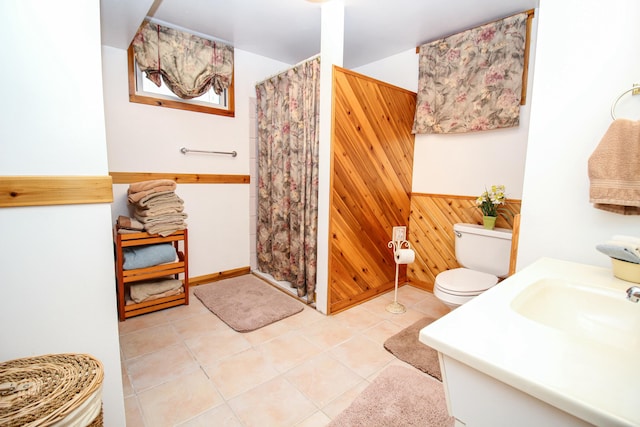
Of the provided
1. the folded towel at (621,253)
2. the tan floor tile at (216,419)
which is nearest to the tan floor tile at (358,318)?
the tan floor tile at (216,419)

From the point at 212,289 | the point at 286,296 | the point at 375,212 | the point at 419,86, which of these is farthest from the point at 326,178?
the point at 212,289

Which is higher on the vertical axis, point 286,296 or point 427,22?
point 427,22

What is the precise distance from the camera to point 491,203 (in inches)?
87.4

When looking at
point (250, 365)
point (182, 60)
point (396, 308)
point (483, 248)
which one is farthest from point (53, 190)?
point (483, 248)

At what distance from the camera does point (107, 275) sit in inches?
43.3

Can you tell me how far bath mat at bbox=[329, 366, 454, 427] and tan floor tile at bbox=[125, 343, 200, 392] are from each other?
0.92 m

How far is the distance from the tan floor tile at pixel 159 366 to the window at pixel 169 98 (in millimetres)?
1967

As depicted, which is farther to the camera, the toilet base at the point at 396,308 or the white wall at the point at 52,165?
the toilet base at the point at 396,308

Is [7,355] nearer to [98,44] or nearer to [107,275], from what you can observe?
[107,275]

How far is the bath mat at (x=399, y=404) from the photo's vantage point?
1305 millimetres

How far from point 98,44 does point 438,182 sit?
2.52m

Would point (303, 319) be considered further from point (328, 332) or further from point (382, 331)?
point (382, 331)

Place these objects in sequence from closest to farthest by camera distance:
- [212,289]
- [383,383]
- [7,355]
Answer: [7,355] < [383,383] < [212,289]

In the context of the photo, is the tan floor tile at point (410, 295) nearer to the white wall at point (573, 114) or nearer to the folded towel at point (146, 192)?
the white wall at point (573, 114)
